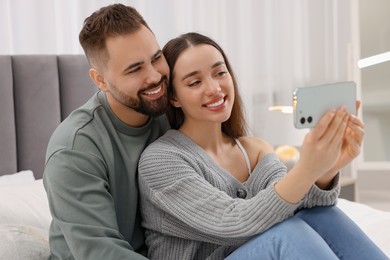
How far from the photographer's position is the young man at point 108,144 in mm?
1256

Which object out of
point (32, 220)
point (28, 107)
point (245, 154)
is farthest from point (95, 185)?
point (28, 107)

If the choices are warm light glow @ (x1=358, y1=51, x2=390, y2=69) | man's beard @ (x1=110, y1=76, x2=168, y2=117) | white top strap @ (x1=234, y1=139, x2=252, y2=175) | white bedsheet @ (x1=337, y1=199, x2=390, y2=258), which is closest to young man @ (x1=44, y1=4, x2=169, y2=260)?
man's beard @ (x1=110, y1=76, x2=168, y2=117)

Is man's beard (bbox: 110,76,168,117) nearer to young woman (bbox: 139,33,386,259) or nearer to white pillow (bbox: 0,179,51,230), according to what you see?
young woman (bbox: 139,33,386,259)

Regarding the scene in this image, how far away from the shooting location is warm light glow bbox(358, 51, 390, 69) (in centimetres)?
346

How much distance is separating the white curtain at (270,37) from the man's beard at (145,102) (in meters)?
1.65

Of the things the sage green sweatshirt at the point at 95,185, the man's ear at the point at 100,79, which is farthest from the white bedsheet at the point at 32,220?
the man's ear at the point at 100,79

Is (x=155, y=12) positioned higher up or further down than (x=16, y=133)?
higher up

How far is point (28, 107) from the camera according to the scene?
7.88 ft

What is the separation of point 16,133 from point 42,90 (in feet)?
0.67

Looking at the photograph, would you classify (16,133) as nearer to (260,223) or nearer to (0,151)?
(0,151)

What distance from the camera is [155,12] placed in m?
3.05

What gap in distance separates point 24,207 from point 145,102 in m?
0.70

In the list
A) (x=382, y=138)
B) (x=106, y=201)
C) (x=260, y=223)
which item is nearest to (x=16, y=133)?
(x=106, y=201)

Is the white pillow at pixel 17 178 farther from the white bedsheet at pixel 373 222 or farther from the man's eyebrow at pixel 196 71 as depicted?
the white bedsheet at pixel 373 222
